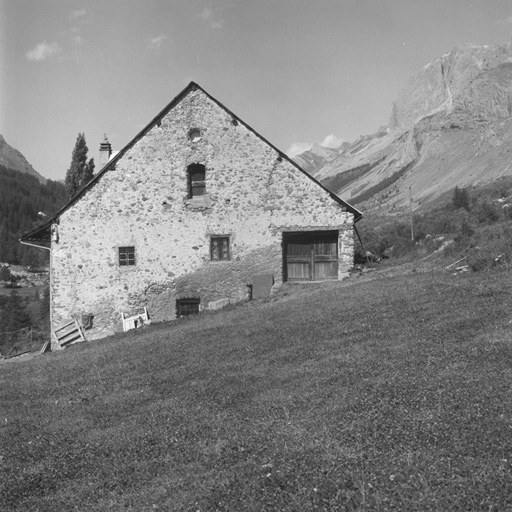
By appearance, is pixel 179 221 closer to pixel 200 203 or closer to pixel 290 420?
pixel 200 203

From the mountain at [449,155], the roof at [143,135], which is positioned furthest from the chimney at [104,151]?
the mountain at [449,155]

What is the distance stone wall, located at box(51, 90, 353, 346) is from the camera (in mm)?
20625

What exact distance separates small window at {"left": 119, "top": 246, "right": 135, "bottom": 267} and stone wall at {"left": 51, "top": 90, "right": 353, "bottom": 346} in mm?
212

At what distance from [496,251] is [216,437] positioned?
1371 cm

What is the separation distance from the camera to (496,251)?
16984mm

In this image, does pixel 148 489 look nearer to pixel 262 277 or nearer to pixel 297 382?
pixel 297 382

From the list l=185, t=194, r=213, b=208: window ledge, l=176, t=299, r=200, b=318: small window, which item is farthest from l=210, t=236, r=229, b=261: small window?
l=176, t=299, r=200, b=318: small window

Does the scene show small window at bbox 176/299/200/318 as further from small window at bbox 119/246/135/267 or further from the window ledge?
the window ledge

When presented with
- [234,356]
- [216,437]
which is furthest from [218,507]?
[234,356]

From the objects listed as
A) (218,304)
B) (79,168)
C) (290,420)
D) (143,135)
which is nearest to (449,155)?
(79,168)

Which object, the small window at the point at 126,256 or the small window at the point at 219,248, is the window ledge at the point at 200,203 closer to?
the small window at the point at 219,248

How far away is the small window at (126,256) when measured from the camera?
20781 mm

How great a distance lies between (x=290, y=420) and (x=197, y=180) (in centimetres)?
1552

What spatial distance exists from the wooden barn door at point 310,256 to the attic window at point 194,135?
18.7ft
